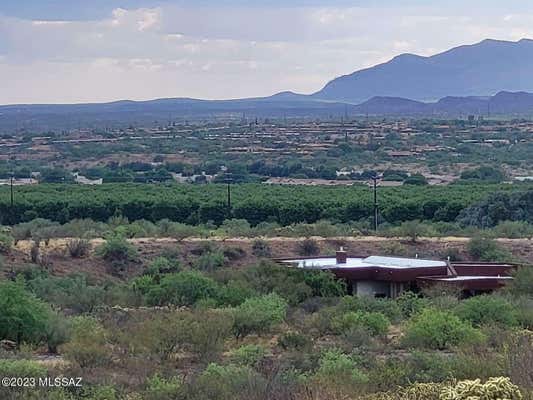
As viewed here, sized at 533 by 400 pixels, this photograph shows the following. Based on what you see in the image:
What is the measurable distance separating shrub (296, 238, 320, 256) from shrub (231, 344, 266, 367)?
78.8ft

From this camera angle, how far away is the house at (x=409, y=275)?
35.6m

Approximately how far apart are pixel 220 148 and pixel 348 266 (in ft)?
342

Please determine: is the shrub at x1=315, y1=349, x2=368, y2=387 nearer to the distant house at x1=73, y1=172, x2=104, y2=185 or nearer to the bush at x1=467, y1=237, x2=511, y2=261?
the bush at x1=467, y1=237, x2=511, y2=261

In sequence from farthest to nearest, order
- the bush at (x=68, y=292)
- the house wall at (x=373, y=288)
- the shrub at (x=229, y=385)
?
1. the house wall at (x=373, y=288)
2. the bush at (x=68, y=292)
3. the shrub at (x=229, y=385)

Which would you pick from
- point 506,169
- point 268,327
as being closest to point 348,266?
point 268,327

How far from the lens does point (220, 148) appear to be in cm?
14212

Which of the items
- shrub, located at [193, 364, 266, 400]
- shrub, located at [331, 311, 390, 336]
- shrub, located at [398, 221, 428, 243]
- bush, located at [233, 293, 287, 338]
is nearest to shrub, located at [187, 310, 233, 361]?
bush, located at [233, 293, 287, 338]

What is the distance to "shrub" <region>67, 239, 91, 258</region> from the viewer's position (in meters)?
44.5

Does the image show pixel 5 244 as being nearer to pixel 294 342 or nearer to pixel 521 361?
pixel 294 342

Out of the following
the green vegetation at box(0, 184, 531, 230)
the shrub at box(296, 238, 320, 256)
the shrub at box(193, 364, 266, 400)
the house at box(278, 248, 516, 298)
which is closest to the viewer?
the shrub at box(193, 364, 266, 400)

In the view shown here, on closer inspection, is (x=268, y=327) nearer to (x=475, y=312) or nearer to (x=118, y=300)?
(x=475, y=312)

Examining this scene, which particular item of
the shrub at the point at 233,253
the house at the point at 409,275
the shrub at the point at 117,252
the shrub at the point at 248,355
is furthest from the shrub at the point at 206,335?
the shrub at the point at 233,253

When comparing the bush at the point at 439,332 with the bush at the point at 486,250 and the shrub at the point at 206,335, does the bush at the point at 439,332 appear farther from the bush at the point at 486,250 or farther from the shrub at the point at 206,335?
the bush at the point at 486,250

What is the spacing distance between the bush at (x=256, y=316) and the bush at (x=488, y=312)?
4.39 metres
